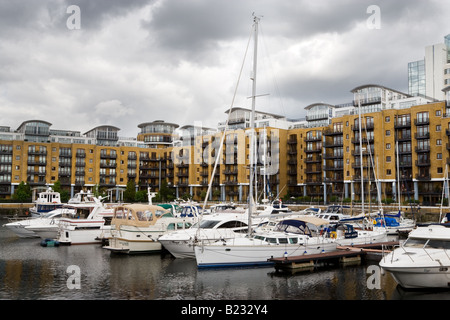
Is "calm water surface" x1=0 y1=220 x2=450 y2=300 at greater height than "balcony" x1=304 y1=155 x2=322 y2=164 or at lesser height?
lesser

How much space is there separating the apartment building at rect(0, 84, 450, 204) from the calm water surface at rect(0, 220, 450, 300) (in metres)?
37.2

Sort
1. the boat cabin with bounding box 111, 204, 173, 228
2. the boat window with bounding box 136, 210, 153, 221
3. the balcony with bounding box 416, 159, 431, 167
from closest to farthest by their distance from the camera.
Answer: the boat cabin with bounding box 111, 204, 173, 228 < the boat window with bounding box 136, 210, 153, 221 < the balcony with bounding box 416, 159, 431, 167

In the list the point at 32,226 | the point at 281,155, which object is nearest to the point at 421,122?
the point at 281,155

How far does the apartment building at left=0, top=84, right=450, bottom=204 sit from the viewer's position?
→ 224 ft

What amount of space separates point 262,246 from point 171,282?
6.25m

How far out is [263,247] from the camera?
25516 mm

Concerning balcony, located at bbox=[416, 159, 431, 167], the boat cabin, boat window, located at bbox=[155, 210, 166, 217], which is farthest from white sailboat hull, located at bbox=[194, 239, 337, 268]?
balcony, located at bbox=[416, 159, 431, 167]

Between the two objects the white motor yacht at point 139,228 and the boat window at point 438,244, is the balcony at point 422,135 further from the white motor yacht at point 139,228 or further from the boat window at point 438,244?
the boat window at point 438,244

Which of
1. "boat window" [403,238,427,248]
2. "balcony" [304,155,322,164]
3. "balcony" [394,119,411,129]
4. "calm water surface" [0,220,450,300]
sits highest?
"balcony" [394,119,411,129]

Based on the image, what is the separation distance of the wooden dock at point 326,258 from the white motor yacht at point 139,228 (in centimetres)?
1124

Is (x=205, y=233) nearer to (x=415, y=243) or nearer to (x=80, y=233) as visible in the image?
(x=80, y=233)

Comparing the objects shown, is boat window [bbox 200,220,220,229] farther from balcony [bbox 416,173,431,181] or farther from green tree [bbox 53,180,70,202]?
green tree [bbox 53,180,70,202]

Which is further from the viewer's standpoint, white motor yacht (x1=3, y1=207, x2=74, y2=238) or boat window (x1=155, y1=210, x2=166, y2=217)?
white motor yacht (x1=3, y1=207, x2=74, y2=238)
